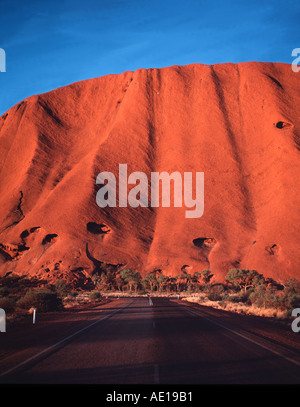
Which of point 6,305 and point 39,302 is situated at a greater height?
point 6,305

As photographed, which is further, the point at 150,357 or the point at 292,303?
the point at 292,303

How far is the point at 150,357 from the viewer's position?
7.78 meters

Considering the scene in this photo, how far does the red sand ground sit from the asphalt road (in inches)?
2135

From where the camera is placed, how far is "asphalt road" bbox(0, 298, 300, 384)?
19.6ft

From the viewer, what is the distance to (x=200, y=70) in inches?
3799

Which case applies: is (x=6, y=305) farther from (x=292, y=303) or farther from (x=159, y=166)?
(x=159, y=166)

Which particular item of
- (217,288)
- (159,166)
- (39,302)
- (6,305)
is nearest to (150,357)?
(6,305)

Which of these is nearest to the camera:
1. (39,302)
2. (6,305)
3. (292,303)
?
(292,303)

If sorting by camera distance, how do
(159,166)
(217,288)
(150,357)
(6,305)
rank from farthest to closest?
(159,166), (217,288), (6,305), (150,357)

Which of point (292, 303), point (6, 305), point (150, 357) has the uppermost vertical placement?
point (150, 357)

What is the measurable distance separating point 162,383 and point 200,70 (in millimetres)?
99777

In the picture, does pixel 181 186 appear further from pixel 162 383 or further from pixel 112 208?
pixel 162 383

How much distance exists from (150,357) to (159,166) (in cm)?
7715
